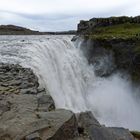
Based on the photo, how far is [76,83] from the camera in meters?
37.8

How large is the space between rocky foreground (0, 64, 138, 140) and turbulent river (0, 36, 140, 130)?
8.02 meters

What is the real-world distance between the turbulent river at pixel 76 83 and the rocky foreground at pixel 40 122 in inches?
316

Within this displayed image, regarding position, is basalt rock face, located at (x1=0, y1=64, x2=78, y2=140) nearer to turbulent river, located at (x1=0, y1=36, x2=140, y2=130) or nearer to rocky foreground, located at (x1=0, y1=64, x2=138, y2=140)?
rocky foreground, located at (x1=0, y1=64, x2=138, y2=140)

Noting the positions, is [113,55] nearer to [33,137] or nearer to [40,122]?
[40,122]

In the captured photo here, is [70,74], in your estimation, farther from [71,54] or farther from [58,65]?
[71,54]

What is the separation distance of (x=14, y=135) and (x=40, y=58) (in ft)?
64.5

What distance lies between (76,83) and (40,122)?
2263 centimetres

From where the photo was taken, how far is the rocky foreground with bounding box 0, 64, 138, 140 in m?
14.7

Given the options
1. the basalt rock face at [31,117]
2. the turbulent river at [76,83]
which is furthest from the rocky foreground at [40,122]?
the turbulent river at [76,83]

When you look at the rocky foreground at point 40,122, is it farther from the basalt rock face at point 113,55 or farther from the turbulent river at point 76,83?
the basalt rock face at point 113,55

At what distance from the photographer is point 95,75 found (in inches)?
1818

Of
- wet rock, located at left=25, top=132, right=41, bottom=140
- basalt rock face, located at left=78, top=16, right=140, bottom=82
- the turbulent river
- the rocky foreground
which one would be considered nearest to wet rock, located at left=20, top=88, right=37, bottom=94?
the rocky foreground

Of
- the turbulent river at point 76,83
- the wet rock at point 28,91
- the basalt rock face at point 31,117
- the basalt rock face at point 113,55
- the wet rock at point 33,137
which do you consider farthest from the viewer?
the basalt rock face at point 113,55

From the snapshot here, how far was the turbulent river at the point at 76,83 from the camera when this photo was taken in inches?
1242
